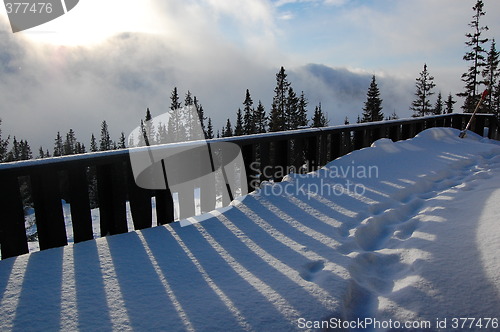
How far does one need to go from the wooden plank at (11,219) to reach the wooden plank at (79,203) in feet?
1.43

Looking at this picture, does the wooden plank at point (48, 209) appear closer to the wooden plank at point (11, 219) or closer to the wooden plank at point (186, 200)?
the wooden plank at point (11, 219)

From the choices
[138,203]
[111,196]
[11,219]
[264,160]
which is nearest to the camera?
[11,219]

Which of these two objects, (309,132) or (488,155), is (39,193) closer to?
(309,132)

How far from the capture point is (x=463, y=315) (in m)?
1.90

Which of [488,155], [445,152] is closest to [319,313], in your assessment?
[445,152]

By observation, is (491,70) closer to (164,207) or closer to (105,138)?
(164,207)

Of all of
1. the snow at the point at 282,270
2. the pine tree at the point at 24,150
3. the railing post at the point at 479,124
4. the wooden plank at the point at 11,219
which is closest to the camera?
the snow at the point at 282,270

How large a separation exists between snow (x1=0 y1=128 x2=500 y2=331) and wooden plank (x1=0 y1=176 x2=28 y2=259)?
0.14m

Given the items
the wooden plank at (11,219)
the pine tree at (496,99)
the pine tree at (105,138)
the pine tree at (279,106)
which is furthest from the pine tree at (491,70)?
the pine tree at (105,138)

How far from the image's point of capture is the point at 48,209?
9.93 ft

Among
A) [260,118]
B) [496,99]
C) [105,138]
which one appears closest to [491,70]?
[496,99]

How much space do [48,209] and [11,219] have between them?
29 centimetres

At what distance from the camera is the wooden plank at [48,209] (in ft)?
9.67

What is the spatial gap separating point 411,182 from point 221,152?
280 centimetres
